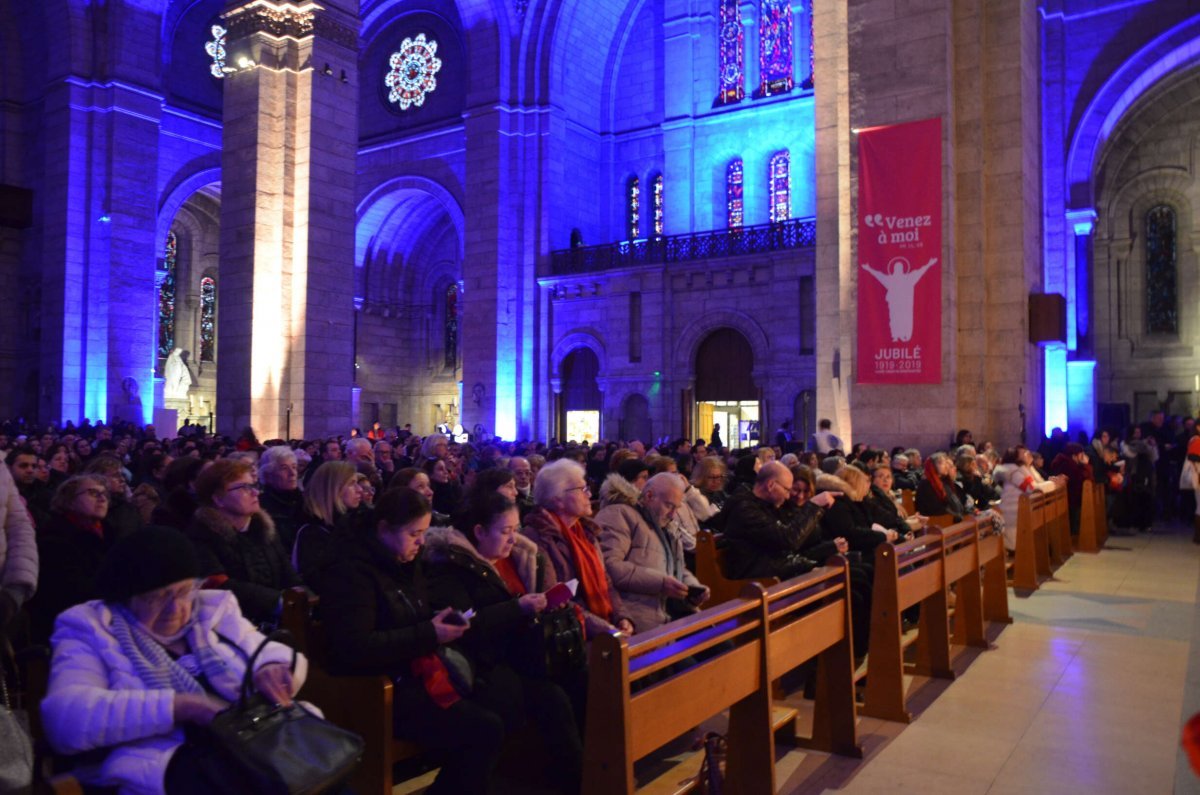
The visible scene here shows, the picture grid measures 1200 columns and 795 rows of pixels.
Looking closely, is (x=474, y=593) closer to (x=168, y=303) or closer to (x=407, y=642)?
(x=407, y=642)

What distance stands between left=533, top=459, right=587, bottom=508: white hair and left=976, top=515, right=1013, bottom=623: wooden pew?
4.52m

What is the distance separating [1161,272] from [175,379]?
100 ft

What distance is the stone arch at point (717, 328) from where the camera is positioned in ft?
74.4

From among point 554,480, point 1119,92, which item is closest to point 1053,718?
point 554,480

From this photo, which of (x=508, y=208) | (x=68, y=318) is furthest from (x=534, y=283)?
(x=68, y=318)

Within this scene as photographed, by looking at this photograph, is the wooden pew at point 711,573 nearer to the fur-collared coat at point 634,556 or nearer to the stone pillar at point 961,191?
the fur-collared coat at point 634,556

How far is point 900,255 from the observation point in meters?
11.4

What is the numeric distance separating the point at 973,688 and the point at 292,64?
15.8m

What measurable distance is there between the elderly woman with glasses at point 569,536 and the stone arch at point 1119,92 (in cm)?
2194

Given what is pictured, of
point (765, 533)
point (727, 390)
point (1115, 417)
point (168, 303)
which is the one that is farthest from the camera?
point (168, 303)

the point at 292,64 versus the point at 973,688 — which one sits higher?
the point at 292,64

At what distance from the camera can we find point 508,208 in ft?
84.0

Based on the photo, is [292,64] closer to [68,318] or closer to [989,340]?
[68,318]

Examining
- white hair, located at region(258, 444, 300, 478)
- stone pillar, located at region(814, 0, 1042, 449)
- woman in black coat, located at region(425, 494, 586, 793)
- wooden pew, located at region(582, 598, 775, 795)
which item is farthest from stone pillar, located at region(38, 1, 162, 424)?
wooden pew, located at region(582, 598, 775, 795)
